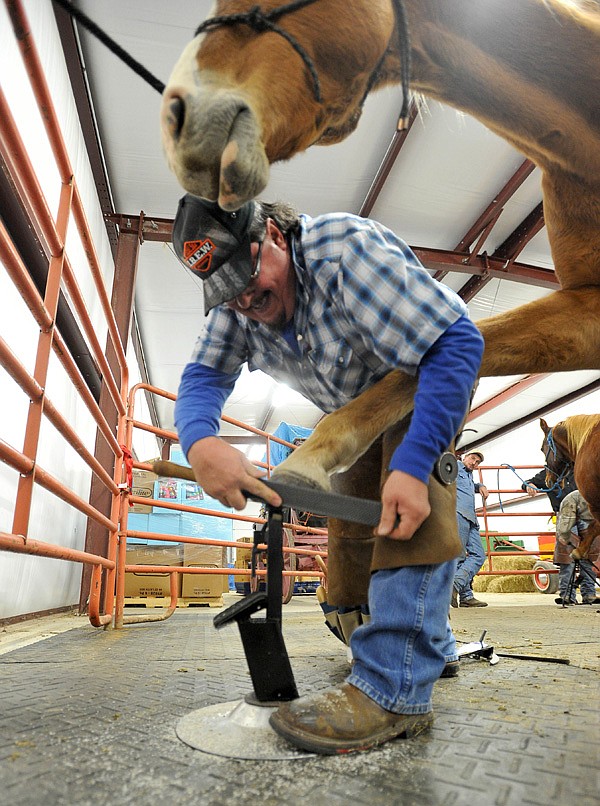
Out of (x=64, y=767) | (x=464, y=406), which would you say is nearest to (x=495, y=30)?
(x=464, y=406)

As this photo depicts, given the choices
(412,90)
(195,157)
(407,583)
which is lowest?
(407,583)

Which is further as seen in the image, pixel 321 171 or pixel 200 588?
pixel 321 171

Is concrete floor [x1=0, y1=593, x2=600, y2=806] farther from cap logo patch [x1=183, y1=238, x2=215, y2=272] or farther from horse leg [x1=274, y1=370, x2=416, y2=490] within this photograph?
cap logo patch [x1=183, y1=238, x2=215, y2=272]

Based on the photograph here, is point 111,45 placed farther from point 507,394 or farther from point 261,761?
point 507,394

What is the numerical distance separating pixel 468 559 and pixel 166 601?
9.17ft

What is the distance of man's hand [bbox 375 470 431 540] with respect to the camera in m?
1.00

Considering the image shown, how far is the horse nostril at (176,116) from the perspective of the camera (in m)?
1.05

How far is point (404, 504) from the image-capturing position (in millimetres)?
998

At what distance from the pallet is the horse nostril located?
4.28 meters

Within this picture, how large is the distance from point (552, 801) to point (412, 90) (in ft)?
5.02

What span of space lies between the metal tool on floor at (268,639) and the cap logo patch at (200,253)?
1.68 feet

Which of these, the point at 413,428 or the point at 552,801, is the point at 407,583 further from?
the point at 552,801

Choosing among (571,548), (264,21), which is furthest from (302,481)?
(571,548)

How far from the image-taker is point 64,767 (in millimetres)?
835
